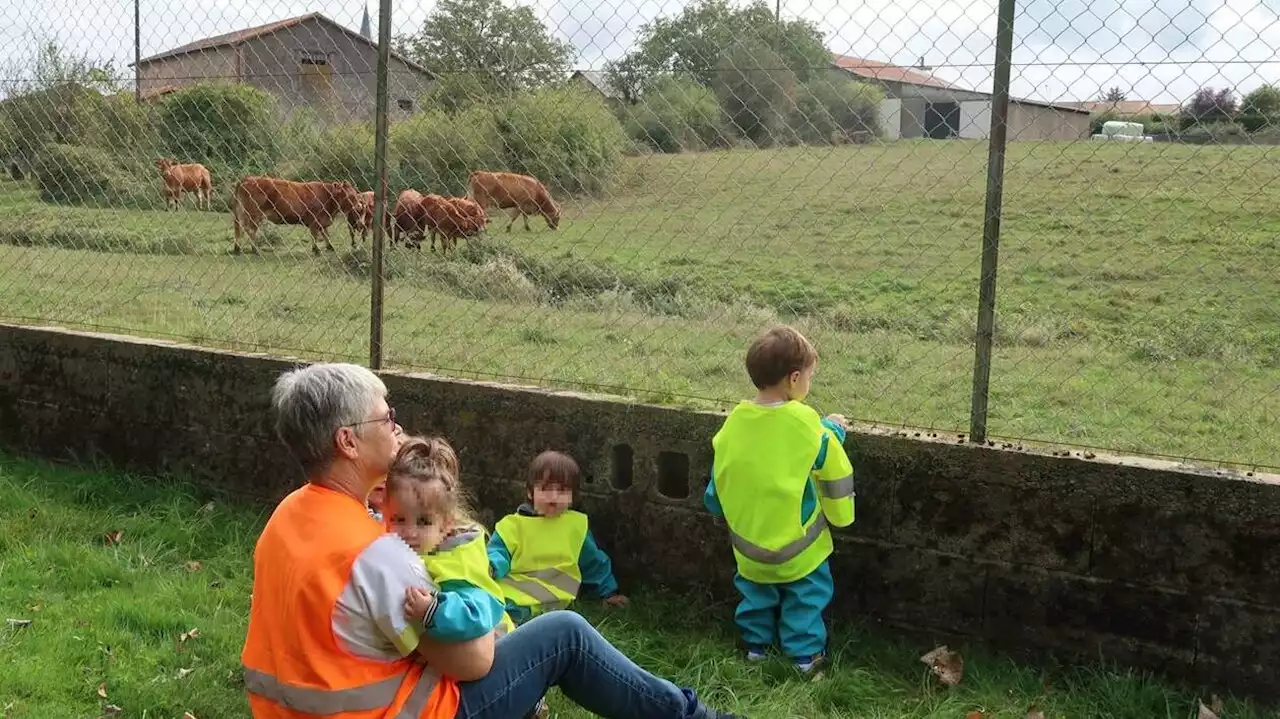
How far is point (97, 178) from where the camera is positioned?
696 cm

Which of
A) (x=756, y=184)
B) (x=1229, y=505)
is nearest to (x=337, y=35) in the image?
(x=756, y=184)

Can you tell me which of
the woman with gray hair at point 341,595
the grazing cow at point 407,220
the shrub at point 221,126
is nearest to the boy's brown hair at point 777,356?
the woman with gray hair at point 341,595

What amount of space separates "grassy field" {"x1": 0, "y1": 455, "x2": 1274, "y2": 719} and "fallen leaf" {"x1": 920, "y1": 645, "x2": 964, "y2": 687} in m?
0.03

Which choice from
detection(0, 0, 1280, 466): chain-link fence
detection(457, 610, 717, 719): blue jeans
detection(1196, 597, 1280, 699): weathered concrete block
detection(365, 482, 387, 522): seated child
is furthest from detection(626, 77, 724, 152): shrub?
detection(1196, 597, 1280, 699): weathered concrete block

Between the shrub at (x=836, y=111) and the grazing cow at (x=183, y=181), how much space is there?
4445 millimetres

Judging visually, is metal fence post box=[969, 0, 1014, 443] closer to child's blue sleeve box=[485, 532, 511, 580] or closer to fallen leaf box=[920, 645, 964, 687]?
fallen leaf box=[920, 645, 964, 687]

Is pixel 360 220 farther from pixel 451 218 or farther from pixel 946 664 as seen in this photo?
pixel 946 664

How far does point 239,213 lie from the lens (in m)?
7.18

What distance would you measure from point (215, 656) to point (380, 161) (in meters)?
2.34

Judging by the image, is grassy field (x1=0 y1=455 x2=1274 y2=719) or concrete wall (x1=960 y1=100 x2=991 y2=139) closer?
grassy field (x1=0 y1=455 x2=1274 y2=719)

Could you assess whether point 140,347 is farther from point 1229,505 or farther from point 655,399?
point 1229,505

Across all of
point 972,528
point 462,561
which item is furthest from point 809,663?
point 462,561

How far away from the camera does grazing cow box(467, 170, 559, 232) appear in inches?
208

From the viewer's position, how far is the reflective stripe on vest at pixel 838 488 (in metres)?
3.76
